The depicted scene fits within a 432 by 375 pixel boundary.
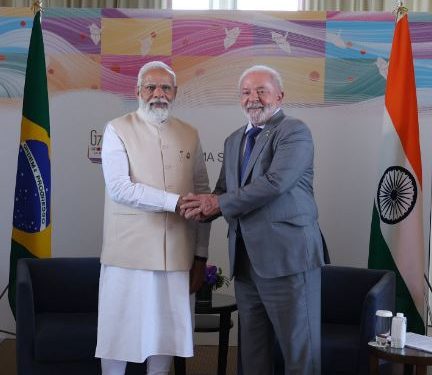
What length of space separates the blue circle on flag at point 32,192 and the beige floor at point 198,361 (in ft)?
2.80

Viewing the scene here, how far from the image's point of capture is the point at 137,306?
138 inches

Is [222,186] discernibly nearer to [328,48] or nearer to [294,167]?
[294,167]

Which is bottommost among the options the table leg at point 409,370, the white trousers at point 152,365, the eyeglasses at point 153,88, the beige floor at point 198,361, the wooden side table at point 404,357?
the beige floor at point 198,361

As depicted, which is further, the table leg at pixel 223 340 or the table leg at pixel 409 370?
the table leg at pixel 223 340

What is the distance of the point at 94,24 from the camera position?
5332 mm

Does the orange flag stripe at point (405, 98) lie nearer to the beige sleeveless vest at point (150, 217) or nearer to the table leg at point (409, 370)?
the table leg at point (409, 370)

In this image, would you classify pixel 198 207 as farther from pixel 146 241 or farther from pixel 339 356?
pixel 339 356

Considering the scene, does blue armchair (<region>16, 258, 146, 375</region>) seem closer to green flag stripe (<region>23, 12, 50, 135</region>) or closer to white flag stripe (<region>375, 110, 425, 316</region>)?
green flag stripe (<region>23, 12, 50, 135</region>)

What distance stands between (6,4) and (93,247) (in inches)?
126

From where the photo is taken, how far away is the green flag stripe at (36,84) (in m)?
4.92

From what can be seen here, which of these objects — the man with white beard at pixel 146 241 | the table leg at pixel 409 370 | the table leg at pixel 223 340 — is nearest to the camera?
the man with white beard at pixel 146 241

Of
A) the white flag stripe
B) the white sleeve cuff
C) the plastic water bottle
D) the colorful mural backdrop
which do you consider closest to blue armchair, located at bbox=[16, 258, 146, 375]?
the white sleeve cuff

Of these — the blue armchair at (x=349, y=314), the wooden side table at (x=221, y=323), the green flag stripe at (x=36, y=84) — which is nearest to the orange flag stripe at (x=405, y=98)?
the blue armchair at (x=349, y=314)

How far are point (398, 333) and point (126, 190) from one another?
1.36 meters
